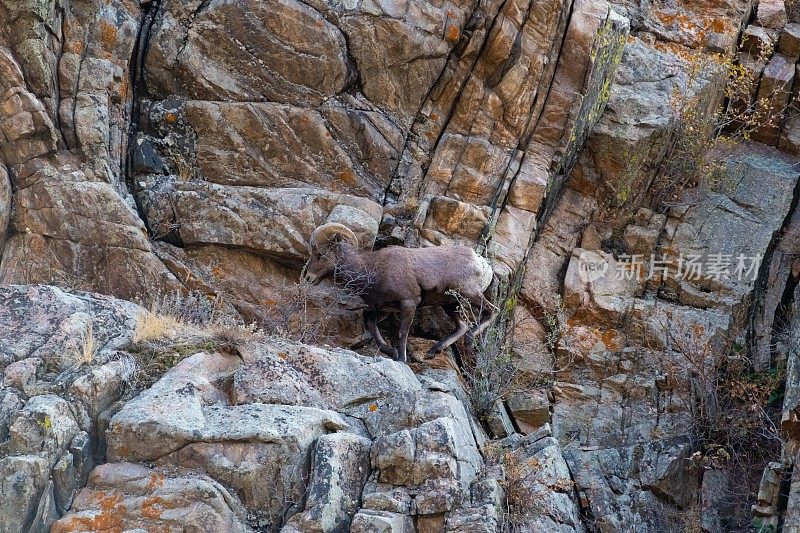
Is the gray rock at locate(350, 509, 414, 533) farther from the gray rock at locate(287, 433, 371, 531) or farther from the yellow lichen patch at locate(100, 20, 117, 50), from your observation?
the yellow lichen patch at locate(100, 20, 117, 50)

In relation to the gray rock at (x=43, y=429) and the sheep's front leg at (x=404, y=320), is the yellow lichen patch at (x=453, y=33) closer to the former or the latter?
the sheep's front leg at (x=404, y=320)

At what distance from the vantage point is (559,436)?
454 inches

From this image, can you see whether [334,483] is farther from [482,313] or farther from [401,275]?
[482,313]

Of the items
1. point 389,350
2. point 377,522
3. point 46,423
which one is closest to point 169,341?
point 46,423

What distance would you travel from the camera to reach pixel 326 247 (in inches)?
449

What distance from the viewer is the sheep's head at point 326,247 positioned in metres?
11.3

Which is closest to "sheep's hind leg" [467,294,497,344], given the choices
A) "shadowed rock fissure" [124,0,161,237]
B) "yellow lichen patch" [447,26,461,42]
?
"yellow lichen patch" [447,26,461,42]

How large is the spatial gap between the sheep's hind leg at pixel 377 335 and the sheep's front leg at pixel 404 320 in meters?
0.12

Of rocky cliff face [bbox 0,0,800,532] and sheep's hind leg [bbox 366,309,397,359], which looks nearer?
rocky cliff face [bbox 0,0,800,532]

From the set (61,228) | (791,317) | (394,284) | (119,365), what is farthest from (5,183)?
(791,317)

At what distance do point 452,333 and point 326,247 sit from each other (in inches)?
77.3

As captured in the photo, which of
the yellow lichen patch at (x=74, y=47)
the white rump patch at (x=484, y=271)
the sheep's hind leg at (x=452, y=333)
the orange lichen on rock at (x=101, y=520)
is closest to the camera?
the orange lichen on rock at (x=101, y=520)

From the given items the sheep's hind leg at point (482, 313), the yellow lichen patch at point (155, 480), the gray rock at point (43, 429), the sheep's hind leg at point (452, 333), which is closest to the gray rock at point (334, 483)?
the yellow lichen patch at point (155, 480)

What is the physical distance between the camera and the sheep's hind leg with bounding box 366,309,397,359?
37.2 ft
